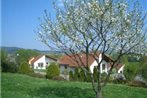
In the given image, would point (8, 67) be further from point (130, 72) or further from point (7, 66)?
point (130, 72)

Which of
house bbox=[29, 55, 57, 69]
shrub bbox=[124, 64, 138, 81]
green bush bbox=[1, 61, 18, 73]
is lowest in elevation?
shrub bbox=[124, 64, 138, 81]

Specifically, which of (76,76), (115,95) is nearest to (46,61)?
(76,76)

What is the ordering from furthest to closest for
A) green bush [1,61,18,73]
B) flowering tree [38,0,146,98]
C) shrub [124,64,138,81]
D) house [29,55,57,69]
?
1. house [29,55,57,69]
2. shrub [124,64,138,81]
3. green bush [1,61,18,73]
4. flowering tree [38,0,146,98]

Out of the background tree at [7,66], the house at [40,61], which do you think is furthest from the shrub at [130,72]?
the house at [40,61]

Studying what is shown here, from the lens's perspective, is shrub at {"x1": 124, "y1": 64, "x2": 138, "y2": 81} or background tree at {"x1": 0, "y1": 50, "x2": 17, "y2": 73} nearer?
background tree at {"x1": 0, "y1": 50, "x2": 17, "y2": 73}

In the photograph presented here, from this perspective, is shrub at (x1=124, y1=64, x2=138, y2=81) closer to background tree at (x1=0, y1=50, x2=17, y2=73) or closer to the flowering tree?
background tree at (x1=0, y1=50, x2=17, y2=73)

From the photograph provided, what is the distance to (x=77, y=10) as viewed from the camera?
1479cm

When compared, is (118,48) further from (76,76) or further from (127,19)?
(76,76)

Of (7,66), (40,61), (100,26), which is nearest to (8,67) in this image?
(7,66)

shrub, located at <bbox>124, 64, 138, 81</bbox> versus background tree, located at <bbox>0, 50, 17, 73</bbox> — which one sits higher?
background tree, located at <bbox>0, 50, 17, 73</bbox>

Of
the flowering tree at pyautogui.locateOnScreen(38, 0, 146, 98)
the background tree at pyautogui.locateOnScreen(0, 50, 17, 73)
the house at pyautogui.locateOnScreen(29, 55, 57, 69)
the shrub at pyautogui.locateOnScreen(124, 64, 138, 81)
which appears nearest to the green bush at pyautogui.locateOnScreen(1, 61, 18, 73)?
the background tree at pyautogui.locateOnScreen(0, 50, 17, 73)

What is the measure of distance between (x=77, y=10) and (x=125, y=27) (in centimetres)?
220

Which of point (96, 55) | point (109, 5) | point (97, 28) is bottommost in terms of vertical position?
point (96, 55)

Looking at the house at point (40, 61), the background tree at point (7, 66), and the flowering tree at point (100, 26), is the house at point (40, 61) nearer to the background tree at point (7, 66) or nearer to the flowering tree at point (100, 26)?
the background tree at point (7, 66)
